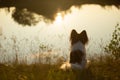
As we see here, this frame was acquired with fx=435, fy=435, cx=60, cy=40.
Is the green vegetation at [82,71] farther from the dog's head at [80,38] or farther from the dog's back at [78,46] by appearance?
the dog's head at [80,38]

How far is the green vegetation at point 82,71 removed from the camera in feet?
24.4

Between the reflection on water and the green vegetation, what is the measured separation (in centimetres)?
131

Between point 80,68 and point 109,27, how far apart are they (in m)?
10.2

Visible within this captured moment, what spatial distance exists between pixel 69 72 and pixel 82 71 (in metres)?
1.99

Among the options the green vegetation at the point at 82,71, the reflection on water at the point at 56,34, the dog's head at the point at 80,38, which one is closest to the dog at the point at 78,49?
the dog's head at the point at 80,38

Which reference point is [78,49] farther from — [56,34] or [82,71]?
[56,34]

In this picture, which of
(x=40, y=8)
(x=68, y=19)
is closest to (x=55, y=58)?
(x=68, y=19)

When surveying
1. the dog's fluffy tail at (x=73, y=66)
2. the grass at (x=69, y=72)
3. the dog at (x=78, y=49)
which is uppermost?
the dog at (x=78, y=49)

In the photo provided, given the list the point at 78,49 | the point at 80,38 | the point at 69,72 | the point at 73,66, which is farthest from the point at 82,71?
the point at 69,72

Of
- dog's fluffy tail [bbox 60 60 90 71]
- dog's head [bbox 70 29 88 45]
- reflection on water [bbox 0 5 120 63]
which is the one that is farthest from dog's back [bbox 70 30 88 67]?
reflection on water [bbox 0 5 120 63]

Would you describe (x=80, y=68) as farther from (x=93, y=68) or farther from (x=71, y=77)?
(x=71, y=77)

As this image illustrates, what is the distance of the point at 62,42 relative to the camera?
16.2 metres

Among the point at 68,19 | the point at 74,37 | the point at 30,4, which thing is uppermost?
the point at 30,4

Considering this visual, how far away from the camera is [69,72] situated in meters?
8.02
